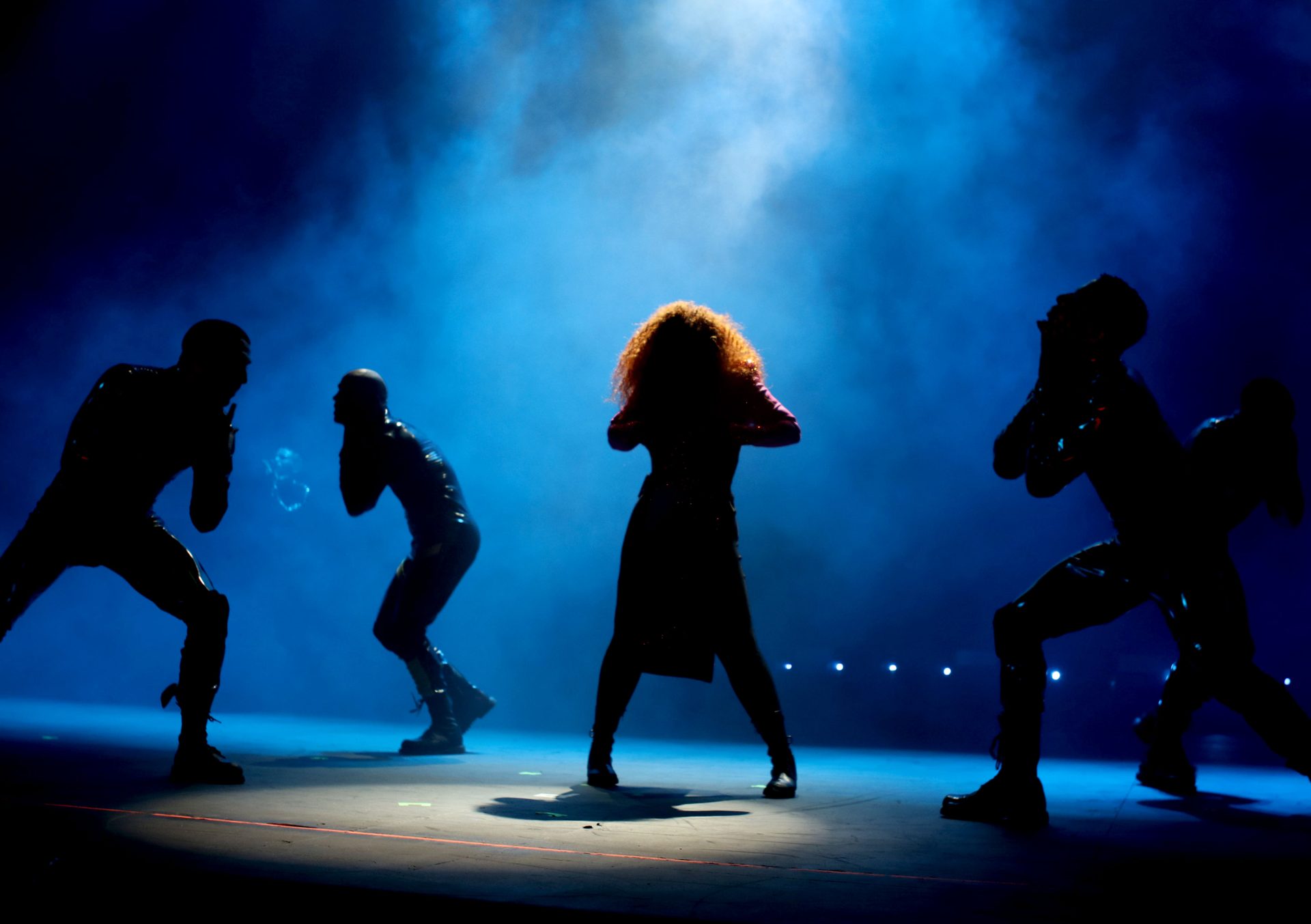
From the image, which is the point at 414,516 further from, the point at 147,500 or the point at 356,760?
the point at 147,500

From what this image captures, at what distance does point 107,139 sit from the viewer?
34.2 feet

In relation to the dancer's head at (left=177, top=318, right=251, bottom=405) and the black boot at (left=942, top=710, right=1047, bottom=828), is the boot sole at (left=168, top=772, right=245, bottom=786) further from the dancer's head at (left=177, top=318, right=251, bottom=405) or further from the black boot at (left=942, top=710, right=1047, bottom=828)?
the black boot at (left=942, top=710, right=1047, bottom=828)

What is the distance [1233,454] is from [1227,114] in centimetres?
623

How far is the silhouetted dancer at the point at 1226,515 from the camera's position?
2816mm

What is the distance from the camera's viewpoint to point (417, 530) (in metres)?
5.05

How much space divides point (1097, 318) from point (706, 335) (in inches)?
48.7

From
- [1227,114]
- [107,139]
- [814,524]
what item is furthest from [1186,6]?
[107,139]

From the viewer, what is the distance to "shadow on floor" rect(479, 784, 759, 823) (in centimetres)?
246

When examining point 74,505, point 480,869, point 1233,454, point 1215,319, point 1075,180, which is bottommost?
point 480,869

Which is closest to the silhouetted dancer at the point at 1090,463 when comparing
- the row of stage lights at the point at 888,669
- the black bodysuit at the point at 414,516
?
the black bodysuit at the point at 414,516

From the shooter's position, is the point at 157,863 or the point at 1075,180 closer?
the point at 157,863

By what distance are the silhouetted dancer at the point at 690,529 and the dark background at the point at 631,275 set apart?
500 cm

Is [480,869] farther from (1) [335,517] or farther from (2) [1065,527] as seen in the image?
(1) [335,517]

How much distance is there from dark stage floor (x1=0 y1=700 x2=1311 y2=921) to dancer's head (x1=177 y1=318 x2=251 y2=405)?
1.26m
